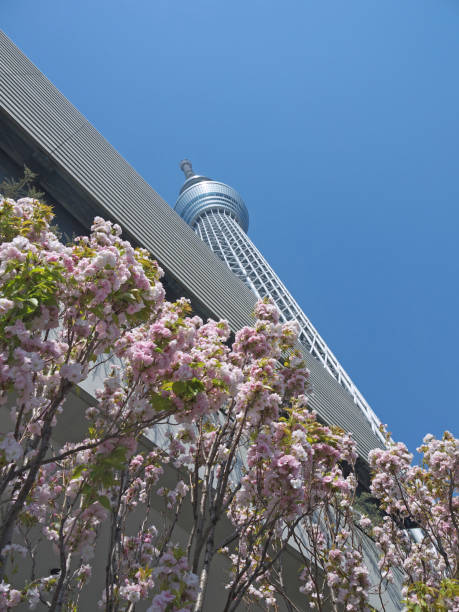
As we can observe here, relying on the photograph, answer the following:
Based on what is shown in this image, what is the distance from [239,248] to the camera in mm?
83812

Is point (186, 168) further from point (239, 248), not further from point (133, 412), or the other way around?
point (133, 412)

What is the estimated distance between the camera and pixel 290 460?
12.3 ft

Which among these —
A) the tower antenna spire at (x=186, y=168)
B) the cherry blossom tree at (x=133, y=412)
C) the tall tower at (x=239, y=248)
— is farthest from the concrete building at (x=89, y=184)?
the tower antenna spire at (x=186, y=168)

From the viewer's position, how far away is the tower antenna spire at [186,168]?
436ft

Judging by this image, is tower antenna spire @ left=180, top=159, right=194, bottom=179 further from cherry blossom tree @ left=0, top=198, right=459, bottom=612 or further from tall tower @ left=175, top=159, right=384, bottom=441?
cherry blossom tree @ left=0, top=198, right=459, bottom=612

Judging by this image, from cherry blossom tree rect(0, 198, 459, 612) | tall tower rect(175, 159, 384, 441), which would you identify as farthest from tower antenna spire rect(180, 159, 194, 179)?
cherry blossom tree rect(0, 198, 459, 612)

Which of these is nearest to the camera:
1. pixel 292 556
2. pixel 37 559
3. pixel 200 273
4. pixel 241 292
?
pixel 37 559

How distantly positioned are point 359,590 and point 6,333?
4442 millimetres

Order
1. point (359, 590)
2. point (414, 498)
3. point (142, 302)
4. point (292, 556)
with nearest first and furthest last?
point (142, 302) < point (359, 590) < point (414, 498) < point (292, 556)

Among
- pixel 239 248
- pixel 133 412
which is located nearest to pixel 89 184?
pixel 133 412

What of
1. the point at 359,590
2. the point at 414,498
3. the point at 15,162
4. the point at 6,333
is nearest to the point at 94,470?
the point at 6,333

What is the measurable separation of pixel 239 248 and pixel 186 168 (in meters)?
63.1

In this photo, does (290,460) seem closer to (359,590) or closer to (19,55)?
(359,590)

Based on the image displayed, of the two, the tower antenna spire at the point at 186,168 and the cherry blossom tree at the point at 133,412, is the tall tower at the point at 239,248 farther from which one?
the cherry blossom tree at the point at 133,412
